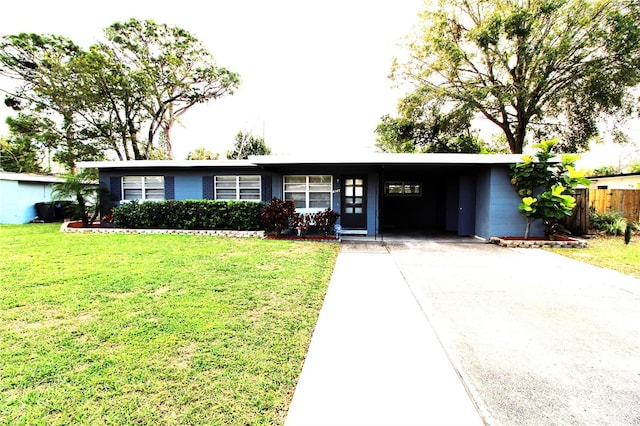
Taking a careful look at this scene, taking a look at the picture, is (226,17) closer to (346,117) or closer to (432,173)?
(432,173)

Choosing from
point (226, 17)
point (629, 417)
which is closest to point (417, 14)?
point (226, 17)

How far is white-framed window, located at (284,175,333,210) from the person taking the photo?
10.6 metres

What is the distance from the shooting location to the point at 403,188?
1322 cm

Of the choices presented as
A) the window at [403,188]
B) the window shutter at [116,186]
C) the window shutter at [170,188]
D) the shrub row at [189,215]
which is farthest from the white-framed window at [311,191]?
the window shutter at [116,186]

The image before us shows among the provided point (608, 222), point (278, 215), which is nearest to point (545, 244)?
point (608, 222)

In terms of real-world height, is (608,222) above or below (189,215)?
below

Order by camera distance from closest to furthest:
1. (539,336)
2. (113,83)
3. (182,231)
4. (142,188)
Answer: (539,336)
(182,231)
(142,188)
(113,83)

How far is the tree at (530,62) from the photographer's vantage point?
12383mm

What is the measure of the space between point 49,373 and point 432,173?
1202cm

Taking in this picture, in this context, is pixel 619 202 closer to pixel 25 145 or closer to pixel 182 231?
pixel 182 231

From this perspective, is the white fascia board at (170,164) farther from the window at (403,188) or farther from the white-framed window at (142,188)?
the window at (403,188)

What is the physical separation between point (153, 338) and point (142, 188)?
1001 centimetres

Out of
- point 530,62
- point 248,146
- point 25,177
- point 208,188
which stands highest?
point 530,62

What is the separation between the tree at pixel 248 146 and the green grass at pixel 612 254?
2141cm
